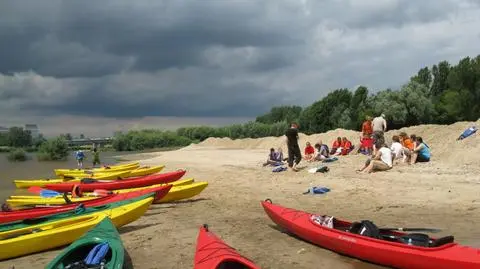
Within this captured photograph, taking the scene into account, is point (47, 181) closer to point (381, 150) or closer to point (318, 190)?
point (318, 190)

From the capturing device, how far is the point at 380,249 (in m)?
6.45

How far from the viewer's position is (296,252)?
25.1 feet

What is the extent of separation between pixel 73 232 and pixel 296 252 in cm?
404

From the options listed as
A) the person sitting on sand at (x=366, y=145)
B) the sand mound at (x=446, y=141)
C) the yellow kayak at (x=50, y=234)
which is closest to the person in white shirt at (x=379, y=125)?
the person sitting on sand at (x=366, y=145)

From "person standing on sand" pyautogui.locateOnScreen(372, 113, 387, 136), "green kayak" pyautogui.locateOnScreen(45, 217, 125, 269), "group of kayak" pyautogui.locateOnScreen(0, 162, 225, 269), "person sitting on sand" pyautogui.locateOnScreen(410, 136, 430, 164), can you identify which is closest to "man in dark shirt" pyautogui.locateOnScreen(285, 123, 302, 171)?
"person standing on sand" pyautogui.locateOnScreen(372, 113, 387, 136)

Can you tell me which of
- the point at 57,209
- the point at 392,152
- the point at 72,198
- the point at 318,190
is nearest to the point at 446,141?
the point at 392,152

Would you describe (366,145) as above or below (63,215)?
above

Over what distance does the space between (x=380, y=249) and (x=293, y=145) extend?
33.9 ft

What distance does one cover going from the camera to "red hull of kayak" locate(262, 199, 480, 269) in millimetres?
5633

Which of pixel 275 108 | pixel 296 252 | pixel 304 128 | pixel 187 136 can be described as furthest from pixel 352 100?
pixel 296 252

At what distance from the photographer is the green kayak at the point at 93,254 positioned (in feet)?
20.1

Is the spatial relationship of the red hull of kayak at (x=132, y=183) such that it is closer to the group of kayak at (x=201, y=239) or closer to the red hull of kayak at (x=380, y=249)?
the group of kayak at (x=201, y=239)

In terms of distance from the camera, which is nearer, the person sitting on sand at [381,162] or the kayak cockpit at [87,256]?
the kayak cockpit at [87,256]

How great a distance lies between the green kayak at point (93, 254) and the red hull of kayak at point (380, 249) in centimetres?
320
